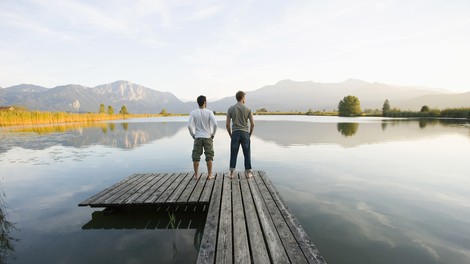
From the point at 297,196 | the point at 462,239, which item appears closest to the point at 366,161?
the point at 297,196

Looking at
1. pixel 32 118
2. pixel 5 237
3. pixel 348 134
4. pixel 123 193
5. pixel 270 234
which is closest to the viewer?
pixel 270 234

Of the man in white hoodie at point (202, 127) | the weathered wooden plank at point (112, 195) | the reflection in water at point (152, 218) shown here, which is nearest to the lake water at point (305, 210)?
the reflection in water at point (152, 218)

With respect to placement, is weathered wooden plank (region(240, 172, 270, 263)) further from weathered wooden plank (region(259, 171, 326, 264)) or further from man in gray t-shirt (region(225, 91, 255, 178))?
man in gray t-shirt (region(225, 91, 255, 178))

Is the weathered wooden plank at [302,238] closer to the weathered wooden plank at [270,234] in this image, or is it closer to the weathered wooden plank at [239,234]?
the weathered wooden plank at [270,234]

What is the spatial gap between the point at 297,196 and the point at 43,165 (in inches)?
518

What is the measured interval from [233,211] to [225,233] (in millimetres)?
1104

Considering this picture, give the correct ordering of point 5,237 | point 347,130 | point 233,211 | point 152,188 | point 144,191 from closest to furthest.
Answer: point 5,237 < point 233,211 < point 144,191 < point 152,188 < point 347,130

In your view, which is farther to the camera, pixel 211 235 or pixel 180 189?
pixel 180 189

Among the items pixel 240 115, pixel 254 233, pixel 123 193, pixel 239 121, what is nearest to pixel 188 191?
pixel 123 193

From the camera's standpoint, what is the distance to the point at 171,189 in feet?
24.3

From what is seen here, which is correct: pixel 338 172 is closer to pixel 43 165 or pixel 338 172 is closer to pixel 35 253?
pixel 35 253

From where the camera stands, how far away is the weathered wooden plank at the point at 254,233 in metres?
3.64

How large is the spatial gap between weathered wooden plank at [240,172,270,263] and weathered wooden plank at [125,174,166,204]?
2.92m

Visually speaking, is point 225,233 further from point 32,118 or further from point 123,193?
point 32,118
